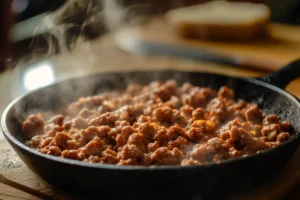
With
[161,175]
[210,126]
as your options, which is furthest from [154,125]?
[161,175]

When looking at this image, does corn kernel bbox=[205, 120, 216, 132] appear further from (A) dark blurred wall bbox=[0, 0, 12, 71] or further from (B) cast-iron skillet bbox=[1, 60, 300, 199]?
(A) dark blurred wall bbox=[0, 0, 12, 71]

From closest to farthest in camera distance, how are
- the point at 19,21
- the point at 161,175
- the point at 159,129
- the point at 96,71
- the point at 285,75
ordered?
the point at 161,175 < the point at 159,129 < the point at 285,75 < the point at 96,71 < the point at 19,21

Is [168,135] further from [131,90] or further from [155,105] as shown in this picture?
[131,90]

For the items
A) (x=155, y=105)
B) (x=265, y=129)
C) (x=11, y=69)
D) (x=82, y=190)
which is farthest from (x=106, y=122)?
(x=11, y=69)

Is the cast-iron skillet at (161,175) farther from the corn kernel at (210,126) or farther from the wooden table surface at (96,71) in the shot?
the corn kernel at (210,126)

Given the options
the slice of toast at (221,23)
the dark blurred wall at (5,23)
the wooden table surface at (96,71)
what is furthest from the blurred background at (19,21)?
the wooden table surface at (96,71)

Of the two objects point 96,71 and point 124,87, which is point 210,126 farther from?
point 96,71
